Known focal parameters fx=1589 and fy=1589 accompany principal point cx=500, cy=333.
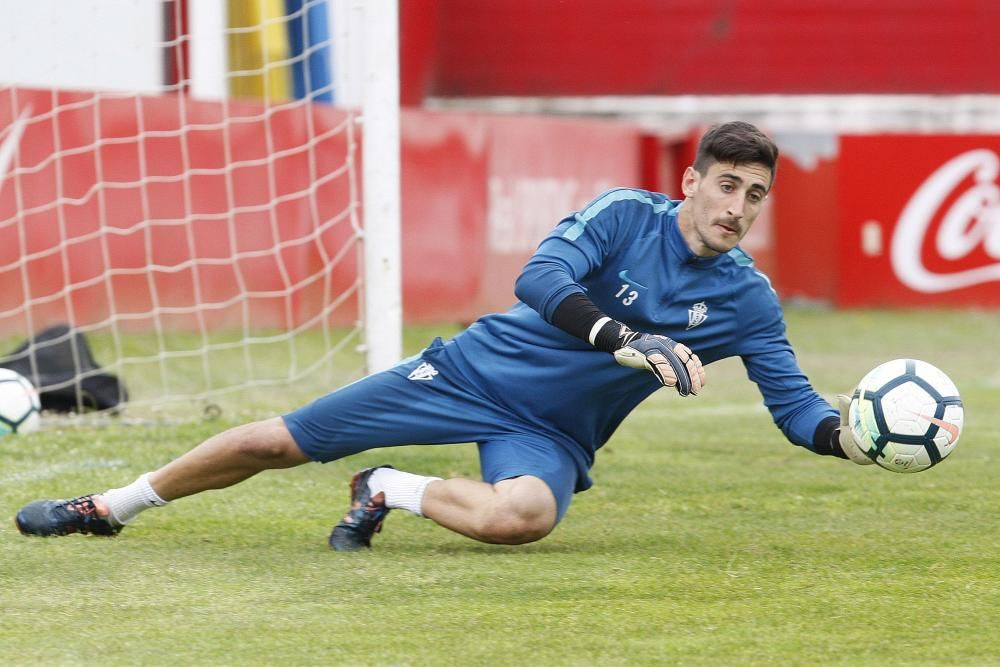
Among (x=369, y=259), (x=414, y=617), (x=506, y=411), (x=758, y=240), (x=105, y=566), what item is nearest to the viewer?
(x=414, y=617)

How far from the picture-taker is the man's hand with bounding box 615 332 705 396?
4500mm

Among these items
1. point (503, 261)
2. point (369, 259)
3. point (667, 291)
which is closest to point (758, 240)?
point (503, 261)

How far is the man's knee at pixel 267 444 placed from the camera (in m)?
5.06

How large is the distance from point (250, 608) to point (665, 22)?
1898cm

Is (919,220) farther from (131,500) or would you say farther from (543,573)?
(131,500)

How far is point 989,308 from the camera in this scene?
17234 millimetres

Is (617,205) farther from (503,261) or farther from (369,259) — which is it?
(503,261)

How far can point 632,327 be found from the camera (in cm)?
519

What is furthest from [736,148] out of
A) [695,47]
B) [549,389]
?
[695,47]

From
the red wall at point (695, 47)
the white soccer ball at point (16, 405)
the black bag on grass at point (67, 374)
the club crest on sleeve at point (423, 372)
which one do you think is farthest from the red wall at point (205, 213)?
the red wall at point (695, 47)

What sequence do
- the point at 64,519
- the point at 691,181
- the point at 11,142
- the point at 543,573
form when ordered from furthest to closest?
the point at 11,142
the point at 64,519
the point at 691,181
the point at 543,573

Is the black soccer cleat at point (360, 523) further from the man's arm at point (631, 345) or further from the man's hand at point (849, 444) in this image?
the man's hand at point (849, 444)

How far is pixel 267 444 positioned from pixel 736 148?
1.75 meters

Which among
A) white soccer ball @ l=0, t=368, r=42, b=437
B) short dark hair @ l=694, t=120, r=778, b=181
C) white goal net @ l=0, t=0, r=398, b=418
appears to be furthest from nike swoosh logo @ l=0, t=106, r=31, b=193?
short dark hair @ l=694, t=120, r=778, b=181
